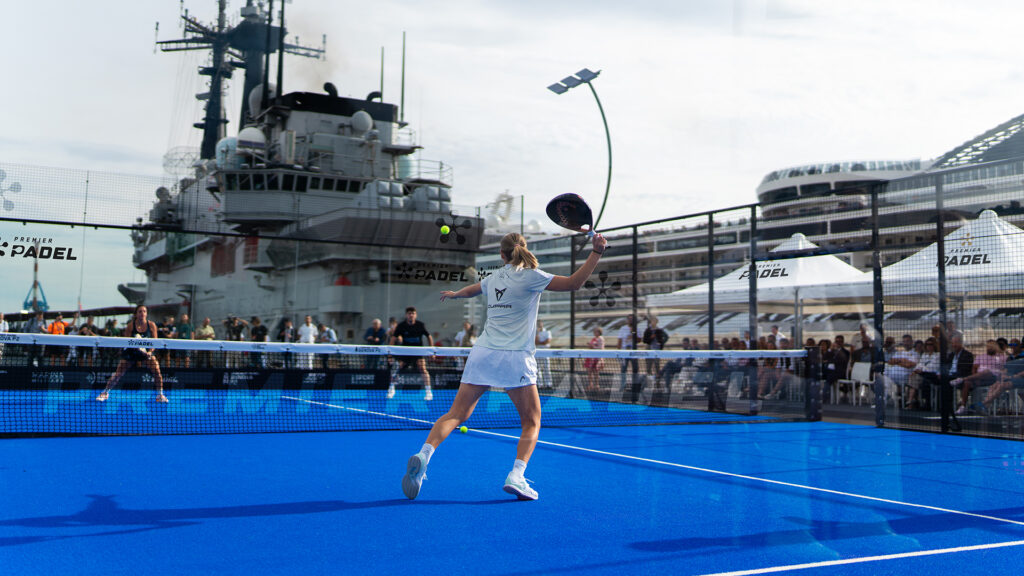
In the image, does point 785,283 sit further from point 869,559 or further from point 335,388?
point 869,559

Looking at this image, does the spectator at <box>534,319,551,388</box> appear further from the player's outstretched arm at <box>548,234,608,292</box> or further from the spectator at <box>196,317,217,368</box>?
the player's outstretched arm at <box>548,234,608,292</box>

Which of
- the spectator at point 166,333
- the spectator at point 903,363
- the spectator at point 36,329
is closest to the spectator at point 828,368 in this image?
the spectator at point 903,363

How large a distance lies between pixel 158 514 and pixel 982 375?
9535 mm

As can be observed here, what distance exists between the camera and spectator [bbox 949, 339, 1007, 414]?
35.0ft

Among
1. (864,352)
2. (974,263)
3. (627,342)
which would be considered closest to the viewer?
(974,263)

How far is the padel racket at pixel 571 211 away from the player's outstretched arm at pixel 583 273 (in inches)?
16.4

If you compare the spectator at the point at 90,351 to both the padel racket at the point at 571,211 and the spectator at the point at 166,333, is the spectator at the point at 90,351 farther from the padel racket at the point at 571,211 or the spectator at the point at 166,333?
the padel racket at the point at 571,211

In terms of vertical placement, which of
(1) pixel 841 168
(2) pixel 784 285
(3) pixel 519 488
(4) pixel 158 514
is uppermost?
(1) pixel 841 168

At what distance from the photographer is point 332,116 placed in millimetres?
35812

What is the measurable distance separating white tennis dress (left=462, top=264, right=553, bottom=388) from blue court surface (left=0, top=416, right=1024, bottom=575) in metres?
0.80

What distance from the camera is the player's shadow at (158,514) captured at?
184 inches

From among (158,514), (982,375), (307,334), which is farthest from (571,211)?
(307,334)

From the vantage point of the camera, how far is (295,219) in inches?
1192

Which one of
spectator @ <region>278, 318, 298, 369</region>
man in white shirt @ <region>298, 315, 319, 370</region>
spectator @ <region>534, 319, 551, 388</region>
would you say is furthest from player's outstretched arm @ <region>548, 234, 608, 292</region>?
spectator @ <region>278, 318, 298, 369</region>
